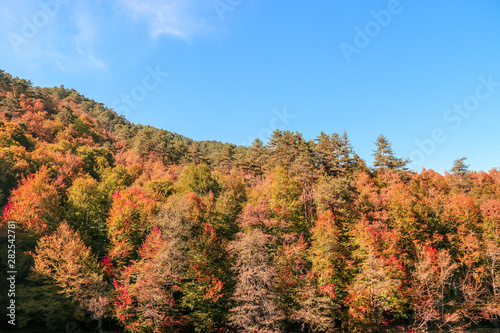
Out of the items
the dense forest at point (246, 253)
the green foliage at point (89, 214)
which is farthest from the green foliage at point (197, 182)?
the green foliage at point (89, 214)

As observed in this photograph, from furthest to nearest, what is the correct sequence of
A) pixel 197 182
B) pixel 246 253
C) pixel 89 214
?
pixel 197 182
pixel 89 214
pixel 246 253

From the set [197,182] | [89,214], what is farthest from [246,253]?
[89,214]

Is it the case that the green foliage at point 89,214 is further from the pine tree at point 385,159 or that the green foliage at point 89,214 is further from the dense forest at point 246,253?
the pine tree at point 385,159

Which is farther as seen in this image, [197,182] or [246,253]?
[197,182]

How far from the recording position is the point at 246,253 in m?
32.5

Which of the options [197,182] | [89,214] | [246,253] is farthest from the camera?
[197,182]

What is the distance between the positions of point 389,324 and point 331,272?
13.6m

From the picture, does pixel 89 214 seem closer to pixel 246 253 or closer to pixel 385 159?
pixel 246 253

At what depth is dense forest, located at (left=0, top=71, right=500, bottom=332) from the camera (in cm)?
3278

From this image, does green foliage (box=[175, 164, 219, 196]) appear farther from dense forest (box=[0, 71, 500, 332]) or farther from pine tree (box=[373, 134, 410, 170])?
Answer: pine tree (box=[373, 134, 410, 170])

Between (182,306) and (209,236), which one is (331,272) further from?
(182,306)

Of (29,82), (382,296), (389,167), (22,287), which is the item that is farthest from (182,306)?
(29,82)

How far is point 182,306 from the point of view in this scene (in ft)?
114

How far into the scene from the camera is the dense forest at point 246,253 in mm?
32781
